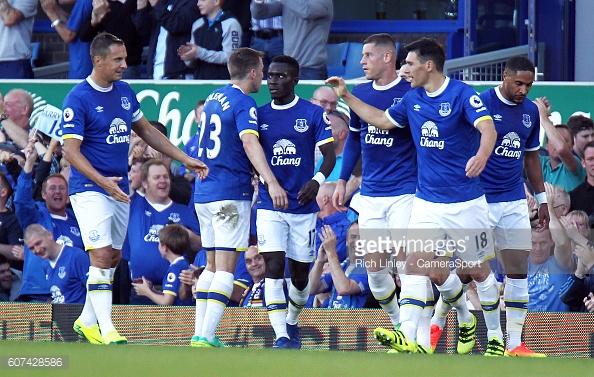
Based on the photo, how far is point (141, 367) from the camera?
19.1 feet

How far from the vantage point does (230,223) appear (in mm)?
7645

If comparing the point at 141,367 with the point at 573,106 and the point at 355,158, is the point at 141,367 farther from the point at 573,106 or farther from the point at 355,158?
the point at 573,106

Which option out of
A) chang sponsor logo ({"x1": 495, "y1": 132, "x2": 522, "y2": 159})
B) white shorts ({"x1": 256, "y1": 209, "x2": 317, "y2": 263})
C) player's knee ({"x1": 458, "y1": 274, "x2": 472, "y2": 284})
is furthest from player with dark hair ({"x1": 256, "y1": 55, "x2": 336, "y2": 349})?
chang sponsor logo ({"x1": 495, "y1": 132, "x2": 522, "y2": 159})

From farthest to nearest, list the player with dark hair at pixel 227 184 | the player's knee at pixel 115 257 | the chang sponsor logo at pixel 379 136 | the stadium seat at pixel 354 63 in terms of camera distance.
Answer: the stadium seat at pixel 354 63 < the player's knee at pixel 115 257 < the chang sponsor logo at pixel 379 136 < the player with dark hair at pixel 227 184

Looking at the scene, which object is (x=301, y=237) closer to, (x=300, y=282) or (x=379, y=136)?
(x=300, y=282)

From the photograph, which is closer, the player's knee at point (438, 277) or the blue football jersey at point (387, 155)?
the player's knee at point (438, 277)

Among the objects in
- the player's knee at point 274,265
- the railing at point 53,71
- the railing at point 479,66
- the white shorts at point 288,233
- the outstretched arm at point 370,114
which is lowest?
the player's knee at point 274,265

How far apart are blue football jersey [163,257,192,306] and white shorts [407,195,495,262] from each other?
10.3 feet

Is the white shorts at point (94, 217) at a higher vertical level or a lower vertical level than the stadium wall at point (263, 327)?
higher

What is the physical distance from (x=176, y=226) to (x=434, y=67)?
363 centimetres

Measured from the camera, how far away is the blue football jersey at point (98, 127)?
7438mm

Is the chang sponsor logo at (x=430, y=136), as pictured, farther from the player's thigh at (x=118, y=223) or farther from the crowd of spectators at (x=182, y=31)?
the crowd of spectators at (x=182, y=31)

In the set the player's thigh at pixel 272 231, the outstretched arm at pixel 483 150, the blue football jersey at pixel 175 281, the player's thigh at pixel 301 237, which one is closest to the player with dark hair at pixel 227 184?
the player's thigh at pixel 272 231

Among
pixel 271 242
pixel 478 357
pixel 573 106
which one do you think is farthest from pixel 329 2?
pixel 478 357
